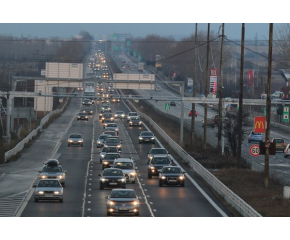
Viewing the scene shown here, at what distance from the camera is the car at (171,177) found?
152 ft

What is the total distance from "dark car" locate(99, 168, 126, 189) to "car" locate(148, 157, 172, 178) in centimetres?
626

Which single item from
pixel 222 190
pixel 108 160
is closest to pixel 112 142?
pixel 108 160

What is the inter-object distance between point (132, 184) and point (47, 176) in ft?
16.8

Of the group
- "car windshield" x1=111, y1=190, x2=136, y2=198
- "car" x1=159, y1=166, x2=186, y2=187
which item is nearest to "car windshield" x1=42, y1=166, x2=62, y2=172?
"car" x1=159, y1=166, x2=186, y2=187

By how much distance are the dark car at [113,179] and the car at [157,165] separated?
20.5 feet

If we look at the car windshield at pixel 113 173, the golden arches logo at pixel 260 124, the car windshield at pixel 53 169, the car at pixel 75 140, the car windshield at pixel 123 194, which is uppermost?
the golden arches logo at pixel 260 124

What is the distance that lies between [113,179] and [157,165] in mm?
7331

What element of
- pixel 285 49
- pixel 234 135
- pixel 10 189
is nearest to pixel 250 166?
pixel 234 135

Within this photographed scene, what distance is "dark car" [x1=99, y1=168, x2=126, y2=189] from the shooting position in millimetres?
44544

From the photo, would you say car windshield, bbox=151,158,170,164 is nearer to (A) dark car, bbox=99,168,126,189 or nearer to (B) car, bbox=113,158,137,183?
(B) car, bbox=113,158,137,183

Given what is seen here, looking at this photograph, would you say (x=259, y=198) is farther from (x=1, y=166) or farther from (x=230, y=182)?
(x=1, y=166)

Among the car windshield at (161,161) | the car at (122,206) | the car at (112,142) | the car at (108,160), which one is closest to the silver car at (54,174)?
the car windshield at (161,161)

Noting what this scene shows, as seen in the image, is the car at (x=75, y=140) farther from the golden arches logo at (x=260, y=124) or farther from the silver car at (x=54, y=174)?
the golden arches logo at (x=260, y=124)

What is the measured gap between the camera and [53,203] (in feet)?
127
